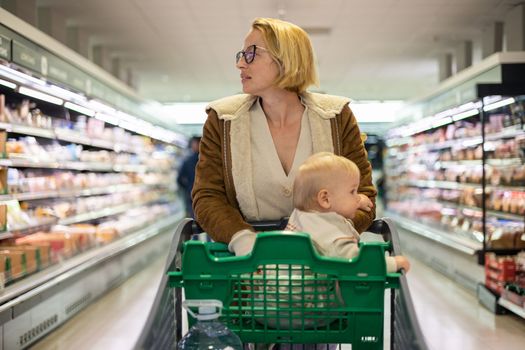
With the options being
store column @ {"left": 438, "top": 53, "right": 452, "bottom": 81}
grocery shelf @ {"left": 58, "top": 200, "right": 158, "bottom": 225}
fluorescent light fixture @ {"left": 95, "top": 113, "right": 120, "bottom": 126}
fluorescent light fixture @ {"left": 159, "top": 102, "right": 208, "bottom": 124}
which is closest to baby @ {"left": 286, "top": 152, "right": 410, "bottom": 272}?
grocery shelf @ {"left": 58, "top": 200, "right": 158, "bottom": 225}

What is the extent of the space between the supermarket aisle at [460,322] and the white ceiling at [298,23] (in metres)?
3.20

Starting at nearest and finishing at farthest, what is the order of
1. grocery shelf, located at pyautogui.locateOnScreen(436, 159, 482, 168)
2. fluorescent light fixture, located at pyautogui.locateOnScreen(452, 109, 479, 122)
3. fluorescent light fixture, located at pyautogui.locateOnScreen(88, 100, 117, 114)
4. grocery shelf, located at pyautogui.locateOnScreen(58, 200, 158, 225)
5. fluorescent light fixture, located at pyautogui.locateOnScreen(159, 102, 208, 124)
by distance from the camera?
grocery shelf, located at pyautogui.locateOnScreen(58, 200, 158, 225) → fluorescent light fixture, located at pyautogui.locateOnScreen(88, 100, 117, 114) → fluorescent light fixture, located at pyautogui.locateOnScreen(452, 109, 479, 122) → grocery shelf, located at pyautogui.locateOnScreen(436, 159, 482, 168) → fluorescent light fixture, located at pyautogui.locateOnScreen(159, 102, 208, 124)

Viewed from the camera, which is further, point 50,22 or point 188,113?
point 188,113

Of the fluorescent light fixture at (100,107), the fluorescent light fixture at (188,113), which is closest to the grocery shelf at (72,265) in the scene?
the fluorescent light fixture at (100,107)

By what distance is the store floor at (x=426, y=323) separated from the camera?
5.10 meters

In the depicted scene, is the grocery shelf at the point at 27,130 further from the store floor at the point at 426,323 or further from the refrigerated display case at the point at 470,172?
the refrigerated display case at the point at 470,172

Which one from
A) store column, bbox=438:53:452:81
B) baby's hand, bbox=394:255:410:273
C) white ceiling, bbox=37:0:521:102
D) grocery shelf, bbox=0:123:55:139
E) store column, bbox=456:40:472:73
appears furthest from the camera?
store column, bbox=438:53:452:81

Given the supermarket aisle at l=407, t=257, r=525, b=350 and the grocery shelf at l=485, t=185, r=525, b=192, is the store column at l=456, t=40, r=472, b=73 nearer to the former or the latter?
the grocery shelf at l=485, t=185, r=525, b=192

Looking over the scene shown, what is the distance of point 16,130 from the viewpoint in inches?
206

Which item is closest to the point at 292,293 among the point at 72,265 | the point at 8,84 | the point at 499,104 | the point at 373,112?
the point at 8,84

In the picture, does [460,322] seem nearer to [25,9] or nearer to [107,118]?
[107,118]

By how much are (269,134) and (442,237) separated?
275 inches

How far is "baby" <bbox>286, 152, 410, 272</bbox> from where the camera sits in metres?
1.56

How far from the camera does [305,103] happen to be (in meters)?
1.92
